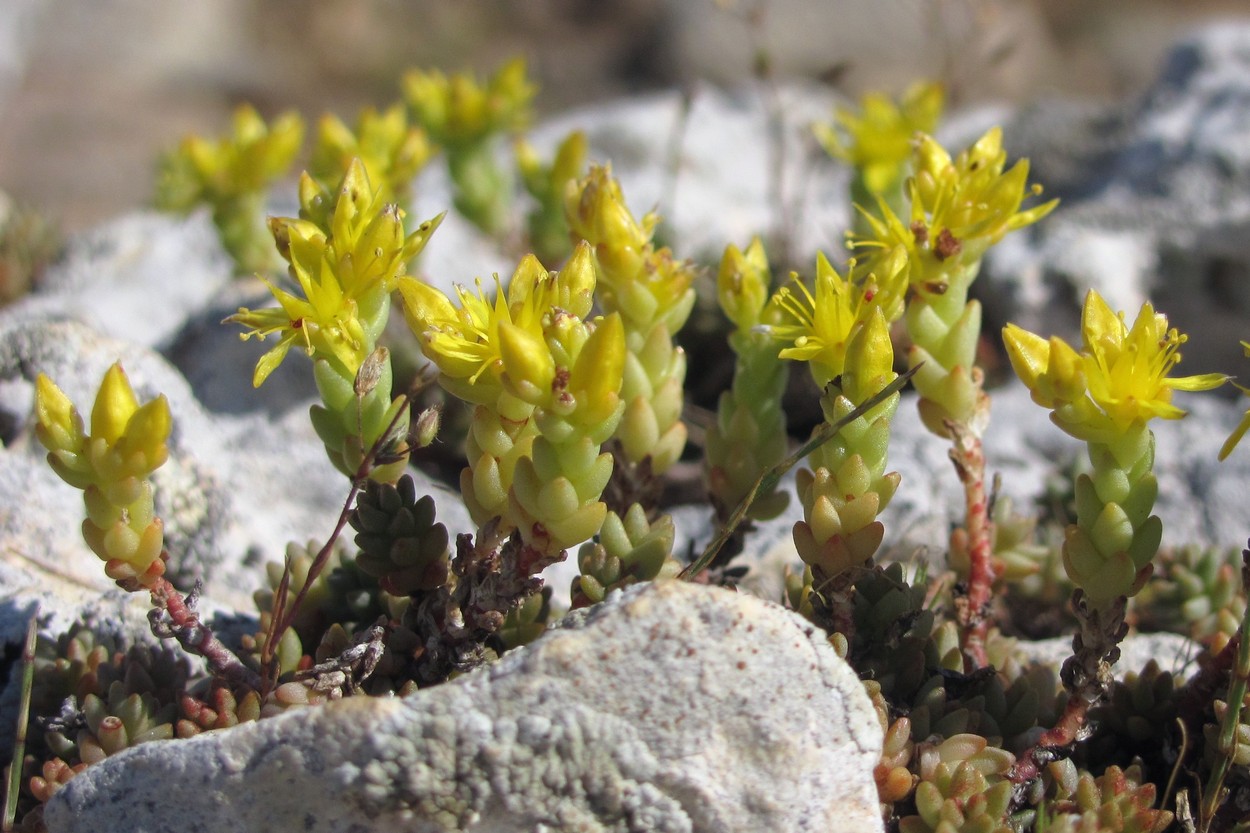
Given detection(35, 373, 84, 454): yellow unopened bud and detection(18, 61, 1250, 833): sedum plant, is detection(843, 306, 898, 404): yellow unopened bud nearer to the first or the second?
detection(18, 61, 1250, 833): sedum plant

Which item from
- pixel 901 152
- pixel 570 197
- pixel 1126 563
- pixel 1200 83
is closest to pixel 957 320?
pixel 1126 563

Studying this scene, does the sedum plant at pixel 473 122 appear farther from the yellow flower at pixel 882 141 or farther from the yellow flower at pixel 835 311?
the yellow flower at pixel 835 311

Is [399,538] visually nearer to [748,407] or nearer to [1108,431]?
[748,407]

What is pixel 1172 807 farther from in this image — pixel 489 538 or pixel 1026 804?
pixel 489 538

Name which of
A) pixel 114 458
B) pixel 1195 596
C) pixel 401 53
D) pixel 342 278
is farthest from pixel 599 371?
pixel 401 53

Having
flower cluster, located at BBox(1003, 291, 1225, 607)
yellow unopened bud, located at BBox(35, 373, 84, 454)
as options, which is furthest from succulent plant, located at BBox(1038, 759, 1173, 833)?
yellow unopened bud, located at BBox(35, 373, 84, 454)

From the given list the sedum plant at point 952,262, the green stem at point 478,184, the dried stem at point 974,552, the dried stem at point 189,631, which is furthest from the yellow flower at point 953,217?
the green stem at point 478,184
